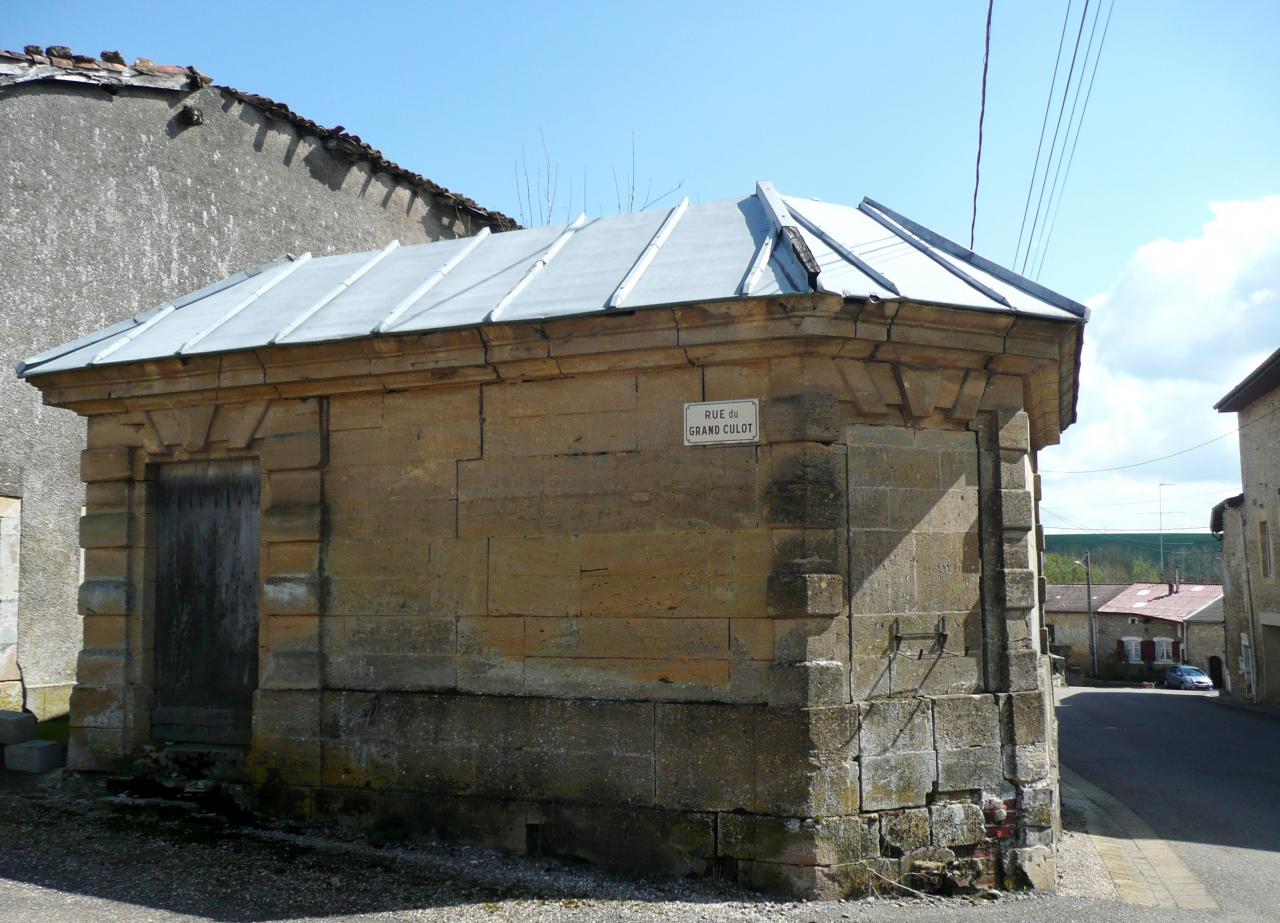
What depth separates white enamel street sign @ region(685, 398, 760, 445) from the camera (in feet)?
21.0

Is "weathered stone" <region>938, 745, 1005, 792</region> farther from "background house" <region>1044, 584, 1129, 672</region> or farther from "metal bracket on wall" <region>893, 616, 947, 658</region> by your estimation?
"background house" <region>1044, 584, 1129, 672</region>

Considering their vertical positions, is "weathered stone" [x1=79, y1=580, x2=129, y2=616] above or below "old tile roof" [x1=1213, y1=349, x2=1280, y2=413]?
below

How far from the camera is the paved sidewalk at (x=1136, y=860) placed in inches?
266

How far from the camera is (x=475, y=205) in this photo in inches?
643

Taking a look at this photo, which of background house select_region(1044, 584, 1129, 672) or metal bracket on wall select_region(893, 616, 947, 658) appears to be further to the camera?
background house select_region(1044, 584, 1129, 672)

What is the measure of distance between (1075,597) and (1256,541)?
26.0m

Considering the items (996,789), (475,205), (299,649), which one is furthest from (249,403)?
(475,205)

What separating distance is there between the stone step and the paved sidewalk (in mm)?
8627

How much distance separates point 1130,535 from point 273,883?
292 ft

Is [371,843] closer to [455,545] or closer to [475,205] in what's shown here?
[455,545]

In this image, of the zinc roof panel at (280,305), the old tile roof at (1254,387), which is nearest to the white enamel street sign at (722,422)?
the zinc roof panel at (280,305)

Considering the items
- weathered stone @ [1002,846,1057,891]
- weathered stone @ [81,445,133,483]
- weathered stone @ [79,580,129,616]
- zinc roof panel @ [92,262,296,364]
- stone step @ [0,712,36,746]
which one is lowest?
weathered stone @ [1002,846,1057,891]

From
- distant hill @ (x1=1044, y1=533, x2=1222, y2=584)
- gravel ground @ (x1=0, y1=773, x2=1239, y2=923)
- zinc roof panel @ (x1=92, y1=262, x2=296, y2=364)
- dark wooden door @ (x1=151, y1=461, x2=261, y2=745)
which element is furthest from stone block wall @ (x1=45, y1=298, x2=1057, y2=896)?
distant hill @ (x1=1044, y1=533, x2=1222, y2=584)

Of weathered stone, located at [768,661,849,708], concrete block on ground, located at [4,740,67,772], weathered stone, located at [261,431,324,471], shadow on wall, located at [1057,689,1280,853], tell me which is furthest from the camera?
shadow on wall, located at [1057,689,1280,853]
